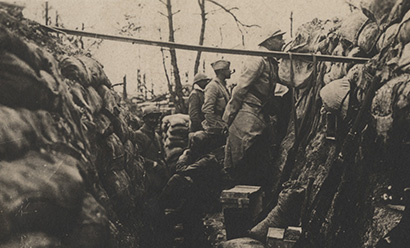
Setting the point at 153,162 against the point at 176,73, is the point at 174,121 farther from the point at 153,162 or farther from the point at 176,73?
the point at 176,73

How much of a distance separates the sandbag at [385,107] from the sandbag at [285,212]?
1.18 metres

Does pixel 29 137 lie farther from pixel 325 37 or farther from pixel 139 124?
pixel 325 37

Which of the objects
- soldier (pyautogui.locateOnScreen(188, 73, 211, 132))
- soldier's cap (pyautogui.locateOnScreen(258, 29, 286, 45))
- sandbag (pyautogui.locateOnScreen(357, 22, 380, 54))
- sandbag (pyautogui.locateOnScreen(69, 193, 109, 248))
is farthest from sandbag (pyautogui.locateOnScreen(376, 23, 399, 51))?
soldier (pyautogui.locateOnScreen(188, 73, 211, 132))

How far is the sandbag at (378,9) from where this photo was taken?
3530 millimetres

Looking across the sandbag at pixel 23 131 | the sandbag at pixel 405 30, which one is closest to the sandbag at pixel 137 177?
the sandbag at pixel 23 131

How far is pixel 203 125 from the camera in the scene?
5.93 metres

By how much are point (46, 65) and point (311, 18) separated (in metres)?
2.37

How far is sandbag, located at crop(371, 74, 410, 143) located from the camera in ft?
10.5

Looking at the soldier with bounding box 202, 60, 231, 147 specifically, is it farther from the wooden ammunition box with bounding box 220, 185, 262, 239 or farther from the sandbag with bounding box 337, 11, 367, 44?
the sandbag with bounding box 337, 11, 367, 44

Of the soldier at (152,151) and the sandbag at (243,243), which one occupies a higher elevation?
the soldier at (152,151)

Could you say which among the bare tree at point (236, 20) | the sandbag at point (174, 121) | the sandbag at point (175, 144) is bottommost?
the sandbag at point (175, 144)

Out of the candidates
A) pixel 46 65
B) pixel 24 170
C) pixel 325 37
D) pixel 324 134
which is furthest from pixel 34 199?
pixel 325 37

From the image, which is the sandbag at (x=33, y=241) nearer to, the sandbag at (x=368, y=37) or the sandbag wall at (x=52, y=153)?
the sandbag wall at (x=52, y=153)

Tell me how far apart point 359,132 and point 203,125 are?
2.59m
